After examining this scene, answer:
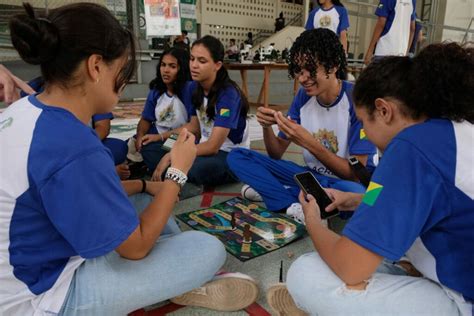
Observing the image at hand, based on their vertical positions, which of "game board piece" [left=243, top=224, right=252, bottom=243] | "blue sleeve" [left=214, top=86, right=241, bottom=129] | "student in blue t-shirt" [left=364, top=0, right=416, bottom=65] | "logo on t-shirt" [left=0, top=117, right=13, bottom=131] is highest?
"student in blue t-shirt" [left=364, top=0, right=416, bottom=65]

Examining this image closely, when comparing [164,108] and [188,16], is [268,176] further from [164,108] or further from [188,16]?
[188,16]

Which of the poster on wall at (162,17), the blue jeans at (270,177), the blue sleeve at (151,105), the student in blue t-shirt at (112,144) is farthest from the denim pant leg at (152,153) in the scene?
the poster on wall at (162,17)

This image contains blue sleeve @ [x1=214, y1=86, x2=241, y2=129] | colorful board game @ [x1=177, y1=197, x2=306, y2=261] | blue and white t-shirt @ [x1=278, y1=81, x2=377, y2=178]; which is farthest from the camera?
blue sleeve @ [x1=214, y1=86, x2=241, y2=129]

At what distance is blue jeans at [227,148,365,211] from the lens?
5.65 feet

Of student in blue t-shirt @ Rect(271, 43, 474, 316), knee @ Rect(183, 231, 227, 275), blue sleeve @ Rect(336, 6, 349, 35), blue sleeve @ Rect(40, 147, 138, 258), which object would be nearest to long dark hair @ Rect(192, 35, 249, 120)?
knee @ Rect(183, 231, 227, 275)

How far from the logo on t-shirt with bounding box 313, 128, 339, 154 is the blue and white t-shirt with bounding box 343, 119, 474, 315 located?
3.19 feet

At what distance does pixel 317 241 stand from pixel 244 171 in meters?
0.92

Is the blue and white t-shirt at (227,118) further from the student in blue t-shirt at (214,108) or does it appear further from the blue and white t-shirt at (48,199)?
the blue and white t-shirt at (48,199)

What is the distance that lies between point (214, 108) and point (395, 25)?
1945 millimetres

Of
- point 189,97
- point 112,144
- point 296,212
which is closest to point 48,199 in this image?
point 296,212

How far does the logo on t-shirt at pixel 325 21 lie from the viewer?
3758 mm

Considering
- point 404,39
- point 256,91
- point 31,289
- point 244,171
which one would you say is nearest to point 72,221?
point 31,289

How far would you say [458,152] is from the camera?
700 mm

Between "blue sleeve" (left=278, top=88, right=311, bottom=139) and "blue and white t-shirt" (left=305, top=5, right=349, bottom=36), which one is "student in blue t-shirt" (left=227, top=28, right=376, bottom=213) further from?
"blue and white t-shirt" (left=305, top=5, right=349, bottom=36)
